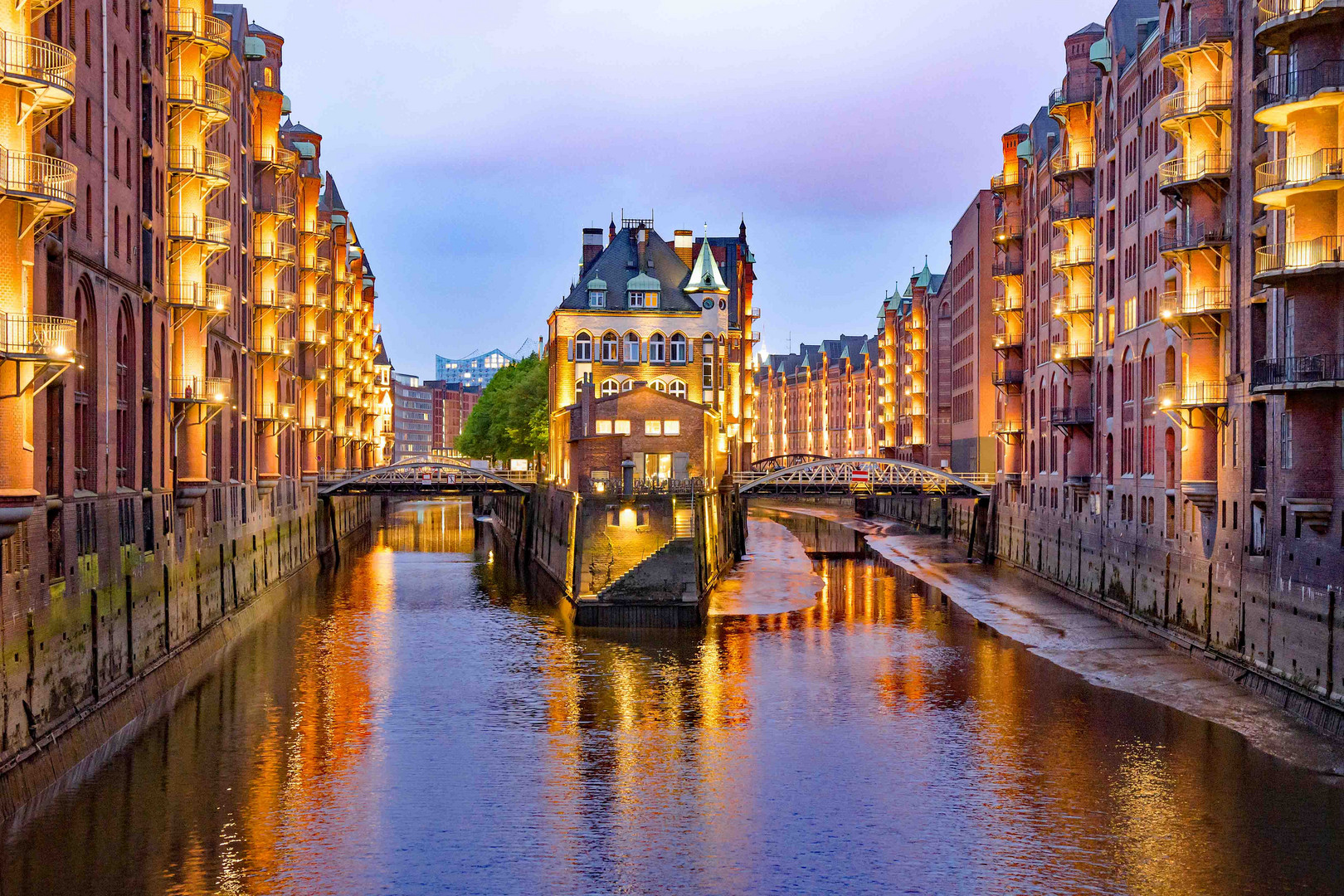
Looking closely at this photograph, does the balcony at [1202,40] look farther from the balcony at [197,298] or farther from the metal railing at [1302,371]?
the balcony at [197,298]

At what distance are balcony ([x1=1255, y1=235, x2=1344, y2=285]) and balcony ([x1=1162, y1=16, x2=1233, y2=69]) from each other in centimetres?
1140

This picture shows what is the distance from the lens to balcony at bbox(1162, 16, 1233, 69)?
5041cm

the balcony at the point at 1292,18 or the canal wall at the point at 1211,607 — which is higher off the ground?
the balcony at the point at 1292,18

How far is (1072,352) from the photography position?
255 ft

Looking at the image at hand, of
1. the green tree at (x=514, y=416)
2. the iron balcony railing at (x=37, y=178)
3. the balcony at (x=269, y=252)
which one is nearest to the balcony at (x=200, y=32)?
the iron balcony railing at (x=37, y=178)

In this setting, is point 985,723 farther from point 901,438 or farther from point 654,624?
point 901,438

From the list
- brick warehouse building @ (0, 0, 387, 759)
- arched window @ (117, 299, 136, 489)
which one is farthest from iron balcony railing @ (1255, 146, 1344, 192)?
arched window @ (117, 299, 136, 489)

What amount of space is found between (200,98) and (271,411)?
27477 millimetres

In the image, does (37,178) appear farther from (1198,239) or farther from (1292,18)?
(1198,239)

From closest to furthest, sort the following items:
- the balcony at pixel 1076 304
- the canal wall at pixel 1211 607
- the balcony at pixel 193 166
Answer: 1. the canal wall at pixel 1211 607
2. the balcony at pixel 193 166
3. the balcony at pixel 1076 304

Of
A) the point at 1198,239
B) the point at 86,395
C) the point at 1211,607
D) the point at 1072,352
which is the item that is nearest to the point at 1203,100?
the point at 1198,239

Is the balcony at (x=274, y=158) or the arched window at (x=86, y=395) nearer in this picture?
the arched window at (x=86, y=395)

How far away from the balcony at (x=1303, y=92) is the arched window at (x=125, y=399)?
3684cm

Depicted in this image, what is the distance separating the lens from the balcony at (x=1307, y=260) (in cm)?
4016
